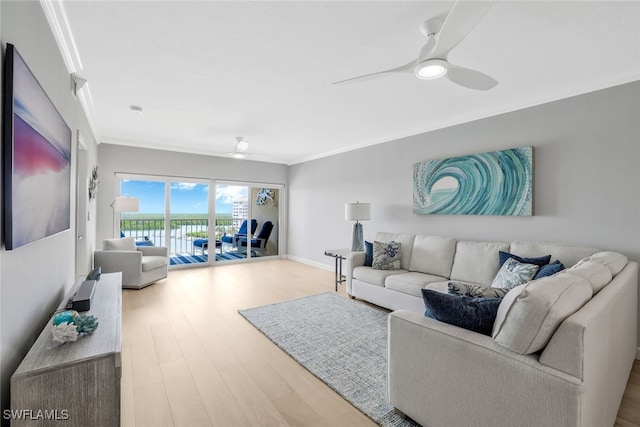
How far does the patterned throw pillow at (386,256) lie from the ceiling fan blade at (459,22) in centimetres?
253

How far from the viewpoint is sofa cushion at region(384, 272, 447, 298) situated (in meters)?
3.16

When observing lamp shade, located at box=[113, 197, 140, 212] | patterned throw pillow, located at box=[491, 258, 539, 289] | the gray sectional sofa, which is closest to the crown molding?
lamp shade, located at box=[113, 197, 140, 212]

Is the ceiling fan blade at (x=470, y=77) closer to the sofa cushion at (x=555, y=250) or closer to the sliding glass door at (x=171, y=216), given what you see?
the sofa cushion at (x=555, y=250)

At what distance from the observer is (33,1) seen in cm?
151

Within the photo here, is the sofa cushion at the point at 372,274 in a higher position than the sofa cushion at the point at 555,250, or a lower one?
lower

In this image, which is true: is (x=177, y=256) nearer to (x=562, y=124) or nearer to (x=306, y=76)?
(x=306, y=76)

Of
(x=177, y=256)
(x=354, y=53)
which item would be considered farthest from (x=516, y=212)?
(x=177, y=256)

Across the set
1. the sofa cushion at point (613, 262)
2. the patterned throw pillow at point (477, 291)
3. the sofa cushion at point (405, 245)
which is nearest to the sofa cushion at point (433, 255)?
the sofa cushion at point (405, 245)

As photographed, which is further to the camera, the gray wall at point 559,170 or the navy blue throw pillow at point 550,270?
the gray wall at point 559,170

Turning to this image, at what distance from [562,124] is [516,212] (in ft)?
3.22

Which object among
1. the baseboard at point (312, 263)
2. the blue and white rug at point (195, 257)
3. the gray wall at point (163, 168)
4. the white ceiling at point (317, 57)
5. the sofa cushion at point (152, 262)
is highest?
the white ceiling at point (317, 57)

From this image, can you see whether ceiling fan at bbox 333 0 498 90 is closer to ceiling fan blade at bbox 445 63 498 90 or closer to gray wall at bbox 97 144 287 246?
ceiling fan blade at bbox 445 63 498 90

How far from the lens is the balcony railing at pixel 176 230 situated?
5.58m

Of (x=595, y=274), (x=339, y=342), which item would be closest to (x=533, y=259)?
(x=595, y=274)
